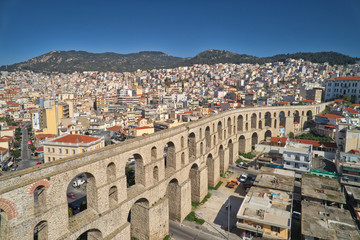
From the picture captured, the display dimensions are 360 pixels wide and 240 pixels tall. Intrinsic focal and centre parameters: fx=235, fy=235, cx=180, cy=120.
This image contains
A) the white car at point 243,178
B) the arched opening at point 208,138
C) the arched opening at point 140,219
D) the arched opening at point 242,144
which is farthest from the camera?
the arched opening at point 242,144

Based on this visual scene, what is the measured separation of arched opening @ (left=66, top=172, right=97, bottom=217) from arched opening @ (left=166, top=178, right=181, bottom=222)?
27.4 feet

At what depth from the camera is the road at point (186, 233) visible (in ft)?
72.4

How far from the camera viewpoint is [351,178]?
27.5 metres

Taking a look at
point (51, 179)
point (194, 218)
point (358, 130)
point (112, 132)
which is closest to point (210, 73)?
point (112, 132)

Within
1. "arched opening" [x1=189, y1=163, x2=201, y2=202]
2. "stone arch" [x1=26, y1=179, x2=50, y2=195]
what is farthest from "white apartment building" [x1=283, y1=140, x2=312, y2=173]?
"stone arch" [x1=26, y1=179, x2=50, y2=195]

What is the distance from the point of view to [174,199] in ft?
80.4

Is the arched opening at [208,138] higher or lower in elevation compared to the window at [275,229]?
higher

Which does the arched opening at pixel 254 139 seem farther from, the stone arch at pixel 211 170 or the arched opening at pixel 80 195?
the arched opening at pixel 80 195

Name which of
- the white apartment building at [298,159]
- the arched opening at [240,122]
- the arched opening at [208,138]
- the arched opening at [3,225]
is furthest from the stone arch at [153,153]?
the arched opening at [240,122]

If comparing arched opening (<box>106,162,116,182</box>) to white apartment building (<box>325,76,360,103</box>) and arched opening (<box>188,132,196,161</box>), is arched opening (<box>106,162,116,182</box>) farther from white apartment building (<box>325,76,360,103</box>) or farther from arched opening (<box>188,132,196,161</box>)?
white apartment building (<box>325,76,360,103</box>)

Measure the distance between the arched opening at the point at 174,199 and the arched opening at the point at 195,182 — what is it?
14.1ft

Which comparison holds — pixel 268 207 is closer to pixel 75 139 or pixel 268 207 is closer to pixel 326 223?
pixel 326 223

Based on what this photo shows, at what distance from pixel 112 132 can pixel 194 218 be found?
35767 millimetres

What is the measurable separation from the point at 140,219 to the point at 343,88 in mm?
73122
